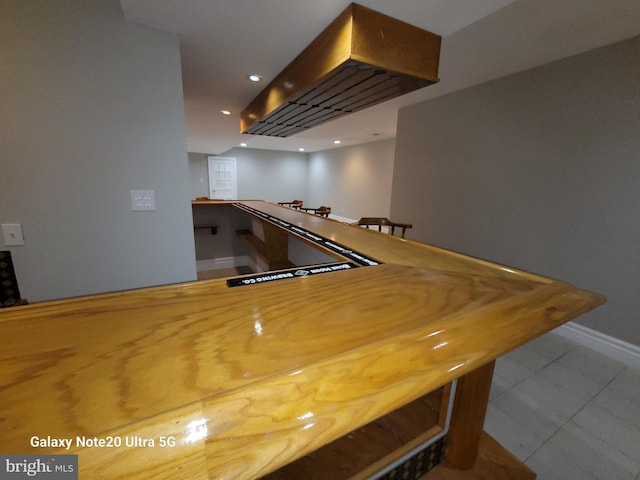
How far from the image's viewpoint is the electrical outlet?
151cm

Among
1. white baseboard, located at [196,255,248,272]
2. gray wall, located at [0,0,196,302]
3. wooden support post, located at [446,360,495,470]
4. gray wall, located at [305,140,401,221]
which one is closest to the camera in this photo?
wooden support post, located at [446,360,495,470]

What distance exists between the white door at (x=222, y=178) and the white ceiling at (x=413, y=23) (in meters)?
6.09

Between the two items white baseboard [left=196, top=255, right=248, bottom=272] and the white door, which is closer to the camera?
white baseboard [left=196, top=255, right=248, bottom=272]

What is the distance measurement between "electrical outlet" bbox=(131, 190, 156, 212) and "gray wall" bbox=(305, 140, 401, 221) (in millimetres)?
5581

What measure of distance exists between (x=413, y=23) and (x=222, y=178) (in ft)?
26.6

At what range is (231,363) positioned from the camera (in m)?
0.47

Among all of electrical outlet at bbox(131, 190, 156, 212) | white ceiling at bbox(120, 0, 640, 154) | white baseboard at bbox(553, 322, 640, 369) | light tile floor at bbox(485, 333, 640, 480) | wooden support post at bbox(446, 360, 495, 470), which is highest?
white ceiling at bbox(120, 0, 640, 154)

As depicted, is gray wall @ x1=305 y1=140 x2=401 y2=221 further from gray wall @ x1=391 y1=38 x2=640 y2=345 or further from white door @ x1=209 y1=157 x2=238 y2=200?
gray wall @ x1=391 y1=38 x2=640 y2=345

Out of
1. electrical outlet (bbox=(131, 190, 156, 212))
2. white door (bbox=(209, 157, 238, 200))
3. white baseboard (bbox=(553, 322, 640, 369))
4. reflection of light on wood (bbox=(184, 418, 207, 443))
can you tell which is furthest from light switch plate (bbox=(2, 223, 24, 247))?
white door (bbox=(209, 157, 238, 200))

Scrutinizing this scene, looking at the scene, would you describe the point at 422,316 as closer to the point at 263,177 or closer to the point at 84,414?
the point at 84,414

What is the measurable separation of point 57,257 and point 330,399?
1.76 meters

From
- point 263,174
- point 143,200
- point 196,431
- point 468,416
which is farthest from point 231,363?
point 263,174

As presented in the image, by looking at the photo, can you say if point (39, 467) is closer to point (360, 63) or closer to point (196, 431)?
point (196, 431)

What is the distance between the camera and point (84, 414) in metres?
0.35
